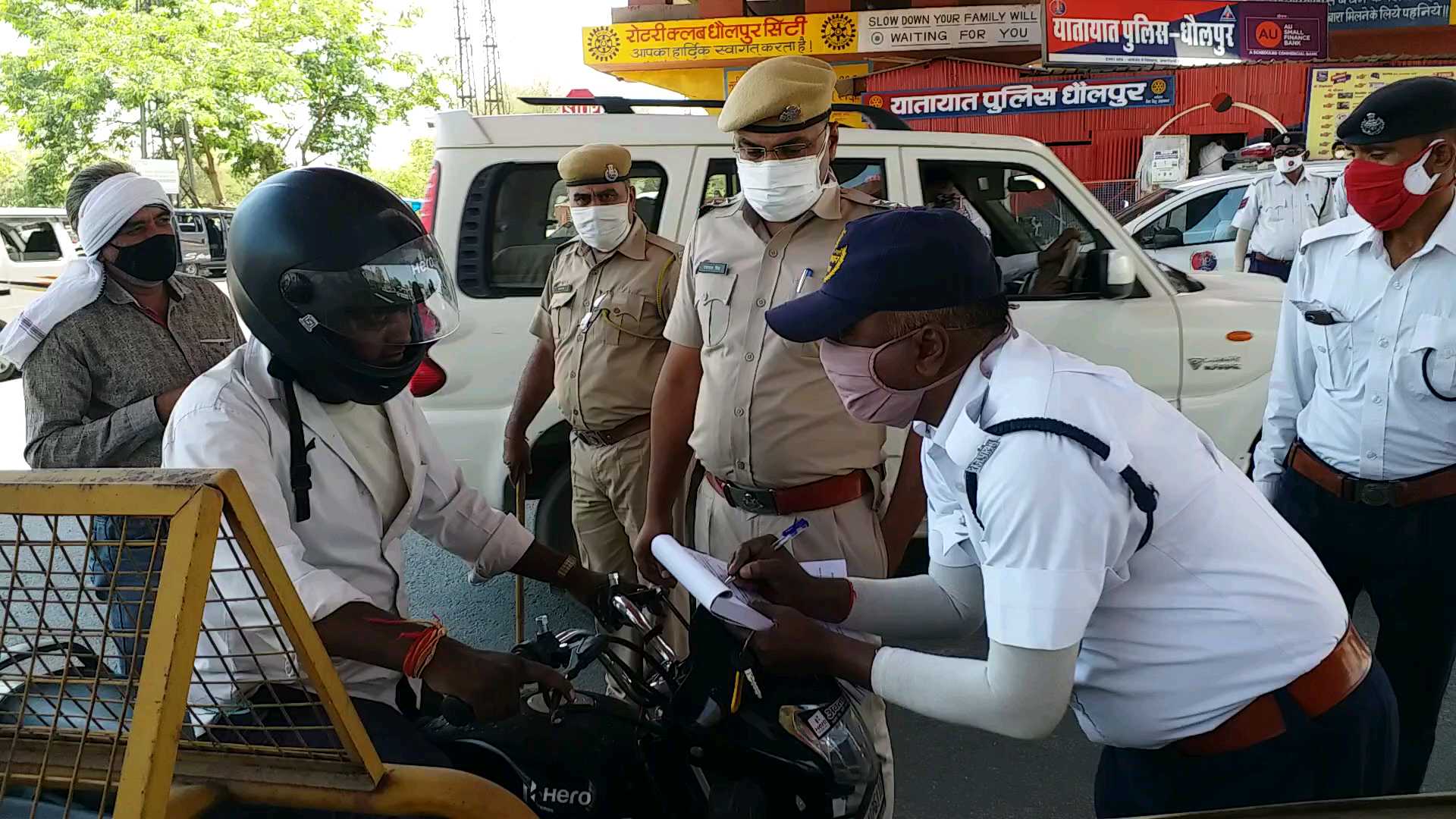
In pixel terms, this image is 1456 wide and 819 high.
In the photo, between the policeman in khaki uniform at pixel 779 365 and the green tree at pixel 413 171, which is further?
the green tree at pixel 413 171

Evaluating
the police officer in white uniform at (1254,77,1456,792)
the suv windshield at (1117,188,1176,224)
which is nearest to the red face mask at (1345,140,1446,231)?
→ the police officer in white uniform at (1254,77,1456,792)

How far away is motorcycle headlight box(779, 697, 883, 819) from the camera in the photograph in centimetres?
Answer: 154

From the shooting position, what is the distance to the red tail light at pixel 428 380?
3.94m

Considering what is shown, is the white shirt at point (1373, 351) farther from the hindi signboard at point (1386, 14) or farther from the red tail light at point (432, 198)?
the hindi signboard at point (1386, 14)

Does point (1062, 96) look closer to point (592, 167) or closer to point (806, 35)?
point (806, 35)

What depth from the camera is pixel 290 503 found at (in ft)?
5.52

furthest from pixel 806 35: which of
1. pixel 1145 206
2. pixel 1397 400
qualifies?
pixel 1397 400

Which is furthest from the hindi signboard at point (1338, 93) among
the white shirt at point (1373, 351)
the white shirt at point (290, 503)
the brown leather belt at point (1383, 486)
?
the white shirt at point (290, 503)

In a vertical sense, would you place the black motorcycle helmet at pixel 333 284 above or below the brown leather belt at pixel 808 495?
above

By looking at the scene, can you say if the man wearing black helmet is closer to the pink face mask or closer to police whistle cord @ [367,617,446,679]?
police whistle cord @ [367,617,446,679]

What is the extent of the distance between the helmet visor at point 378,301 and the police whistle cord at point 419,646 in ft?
1.61

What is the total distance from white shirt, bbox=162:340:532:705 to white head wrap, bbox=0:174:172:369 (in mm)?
1198

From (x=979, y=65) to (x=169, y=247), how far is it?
14.5m

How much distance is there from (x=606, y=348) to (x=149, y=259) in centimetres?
137
